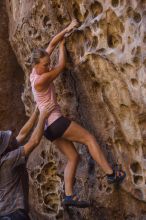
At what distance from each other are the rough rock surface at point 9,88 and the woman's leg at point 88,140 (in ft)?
9.62

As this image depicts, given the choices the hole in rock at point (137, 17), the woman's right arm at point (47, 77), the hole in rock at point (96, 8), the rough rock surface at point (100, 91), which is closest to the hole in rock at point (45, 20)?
the rough rock surface at point (100, 91)

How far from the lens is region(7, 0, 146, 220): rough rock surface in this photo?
495cm

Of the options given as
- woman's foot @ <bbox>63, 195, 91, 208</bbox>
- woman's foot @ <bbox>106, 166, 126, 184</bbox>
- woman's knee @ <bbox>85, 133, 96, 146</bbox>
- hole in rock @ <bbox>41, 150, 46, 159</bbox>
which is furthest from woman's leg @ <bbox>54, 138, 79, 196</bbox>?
hole in rock @ <bbox>41, 150, 46, 159</bbox>

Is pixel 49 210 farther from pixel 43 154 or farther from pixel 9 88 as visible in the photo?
pixel 9 88

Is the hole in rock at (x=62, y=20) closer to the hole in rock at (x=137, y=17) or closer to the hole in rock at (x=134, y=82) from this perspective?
the hole in rock at (x=137, y=17)

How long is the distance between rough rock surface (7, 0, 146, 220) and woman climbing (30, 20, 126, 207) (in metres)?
0.24

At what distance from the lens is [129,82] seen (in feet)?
16.5

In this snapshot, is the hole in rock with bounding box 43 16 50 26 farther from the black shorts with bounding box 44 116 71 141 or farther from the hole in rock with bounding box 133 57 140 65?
the hole in rock with bounding box 133 57 140 65

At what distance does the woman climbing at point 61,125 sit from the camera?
5.23 meters

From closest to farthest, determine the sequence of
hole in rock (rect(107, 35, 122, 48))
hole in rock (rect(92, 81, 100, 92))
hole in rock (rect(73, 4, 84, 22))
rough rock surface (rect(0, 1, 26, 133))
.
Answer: hole in rock (rect(107, 35, 122, 48)) → hole in rock (rect(73, 4, 84, 22)) → hole in rock (rect(92, 81, 100, 92)) → rough rock surface (rect(0, 1, 26, 133))

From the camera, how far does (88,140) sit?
17.4ft

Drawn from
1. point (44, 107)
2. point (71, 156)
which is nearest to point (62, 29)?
point (44, 107)

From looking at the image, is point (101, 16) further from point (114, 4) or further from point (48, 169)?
point (48, 169)

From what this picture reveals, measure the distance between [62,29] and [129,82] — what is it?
3.86 feet
